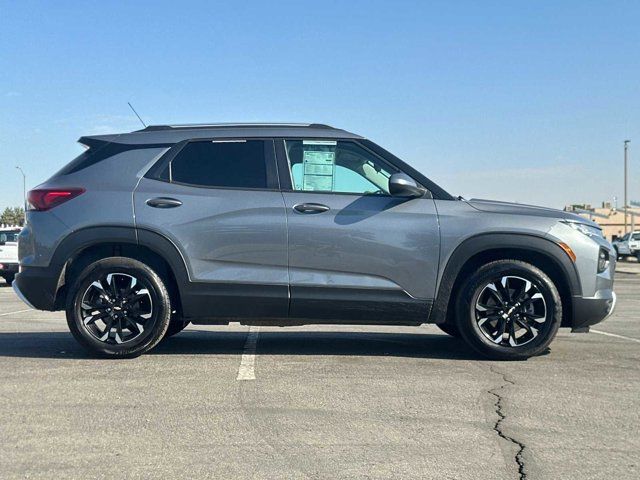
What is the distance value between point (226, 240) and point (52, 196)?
1.50 meters

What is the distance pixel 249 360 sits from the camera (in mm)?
5715

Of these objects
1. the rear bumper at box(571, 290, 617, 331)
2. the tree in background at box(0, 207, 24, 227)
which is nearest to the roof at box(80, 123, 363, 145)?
the rear bumper at box(571, 290, 617, 331)

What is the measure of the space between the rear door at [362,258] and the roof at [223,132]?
0.64 meters

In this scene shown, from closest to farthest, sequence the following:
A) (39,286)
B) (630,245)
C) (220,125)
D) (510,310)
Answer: (510,310)
(39,286)
(220,125)
(630,245)

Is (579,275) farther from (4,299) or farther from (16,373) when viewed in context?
(4,299)

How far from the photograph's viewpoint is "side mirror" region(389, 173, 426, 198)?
5.60 meters

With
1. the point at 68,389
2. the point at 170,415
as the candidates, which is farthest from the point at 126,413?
the point at 68,389

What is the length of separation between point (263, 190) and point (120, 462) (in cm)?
288

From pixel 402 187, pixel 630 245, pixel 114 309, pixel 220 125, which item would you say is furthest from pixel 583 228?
pixel 630 245

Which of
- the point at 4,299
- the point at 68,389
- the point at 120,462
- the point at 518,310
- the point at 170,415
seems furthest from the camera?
the point at 4,299

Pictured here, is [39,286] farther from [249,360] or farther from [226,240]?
[249,360]

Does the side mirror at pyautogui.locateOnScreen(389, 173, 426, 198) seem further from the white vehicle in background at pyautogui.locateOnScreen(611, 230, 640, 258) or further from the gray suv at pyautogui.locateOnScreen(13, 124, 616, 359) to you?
the white vehicle in background at pyautogui.locateOnScreen(611, 230, 640, 258)

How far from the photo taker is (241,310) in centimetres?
573

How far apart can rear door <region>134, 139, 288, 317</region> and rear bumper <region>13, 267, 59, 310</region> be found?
0.86 m
